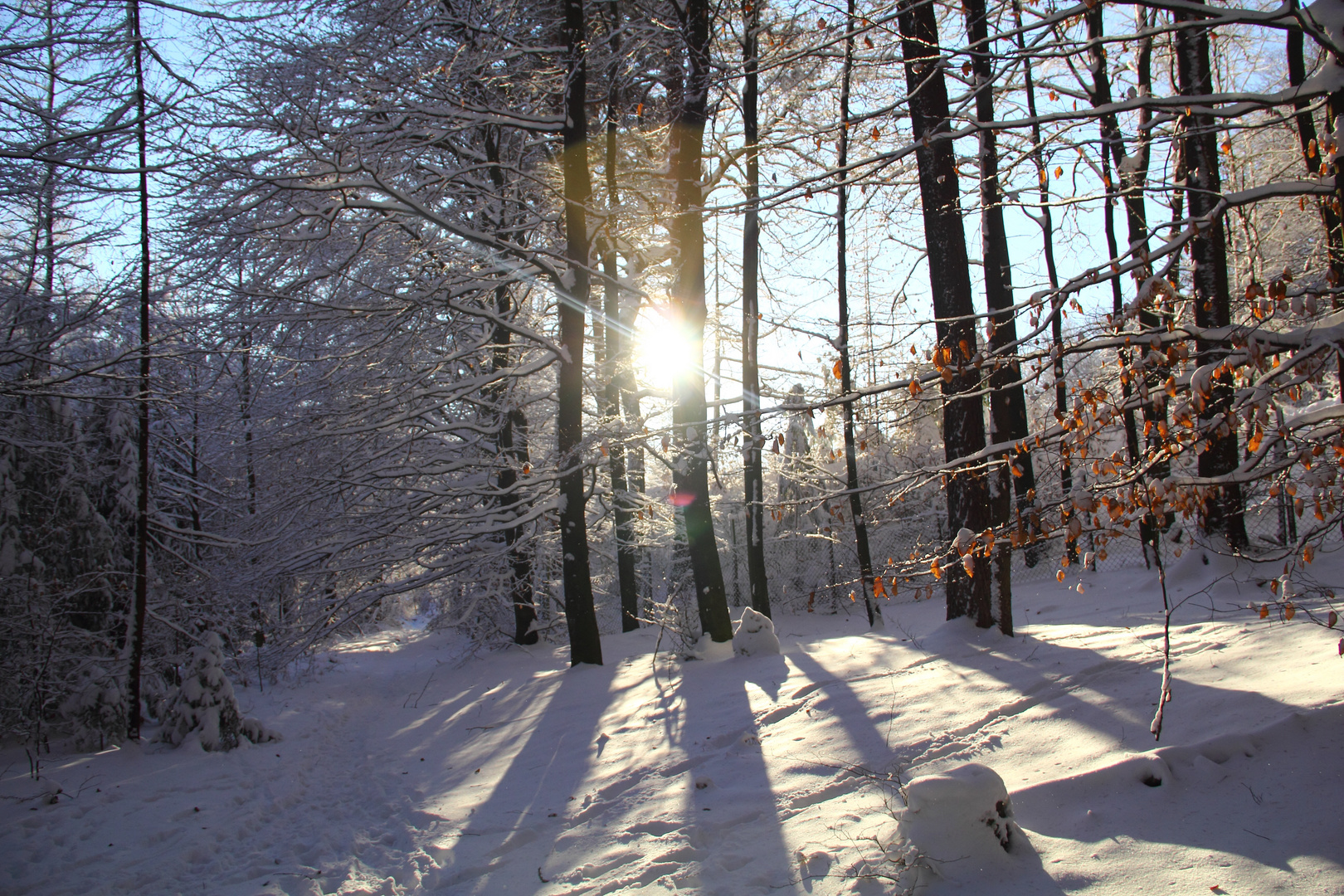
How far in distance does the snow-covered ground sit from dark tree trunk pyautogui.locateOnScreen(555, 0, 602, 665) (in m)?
1.30

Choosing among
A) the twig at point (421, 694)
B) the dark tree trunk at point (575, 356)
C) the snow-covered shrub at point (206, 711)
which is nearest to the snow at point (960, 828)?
the dark tree trunk at point (575, 356)

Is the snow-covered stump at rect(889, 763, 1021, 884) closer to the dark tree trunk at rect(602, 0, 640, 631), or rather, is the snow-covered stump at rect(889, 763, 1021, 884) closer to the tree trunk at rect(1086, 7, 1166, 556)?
the tree trunk at rect(1086, 7, 1166, 556)

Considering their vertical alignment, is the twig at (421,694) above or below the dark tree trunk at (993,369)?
below

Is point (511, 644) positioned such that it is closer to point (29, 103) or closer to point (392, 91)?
point (392, 91)

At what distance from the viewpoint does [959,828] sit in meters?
2.96

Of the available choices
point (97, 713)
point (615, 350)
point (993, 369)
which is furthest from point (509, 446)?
point (993, 369)

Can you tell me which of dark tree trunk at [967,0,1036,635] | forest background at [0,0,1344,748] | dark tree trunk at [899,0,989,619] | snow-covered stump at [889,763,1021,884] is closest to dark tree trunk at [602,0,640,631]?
forest background at [0,0,1344,748]

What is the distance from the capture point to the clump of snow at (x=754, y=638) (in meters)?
7.84

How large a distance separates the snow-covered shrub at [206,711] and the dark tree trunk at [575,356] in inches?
145

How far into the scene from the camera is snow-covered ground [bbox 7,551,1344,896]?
3006mm

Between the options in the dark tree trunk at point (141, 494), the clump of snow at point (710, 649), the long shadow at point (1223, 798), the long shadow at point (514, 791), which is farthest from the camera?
the clump of snow at point (710, 649)

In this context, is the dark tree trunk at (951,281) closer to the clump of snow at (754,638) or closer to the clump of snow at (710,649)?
the clump of snow at (754,638)

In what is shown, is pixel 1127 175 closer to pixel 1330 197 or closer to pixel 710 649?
pixel 1330 197

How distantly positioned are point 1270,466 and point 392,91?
863cm
